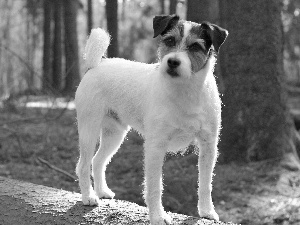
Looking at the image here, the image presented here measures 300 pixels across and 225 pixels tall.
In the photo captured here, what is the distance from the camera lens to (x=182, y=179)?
26.1 ft

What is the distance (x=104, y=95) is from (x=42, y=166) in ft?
15.5

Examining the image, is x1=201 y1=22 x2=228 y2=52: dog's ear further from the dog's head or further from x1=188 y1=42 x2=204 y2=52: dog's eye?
x1=188 y1=42 x2=204 y2=52: dog's eye

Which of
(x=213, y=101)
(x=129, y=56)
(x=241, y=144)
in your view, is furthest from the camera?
(x=129, y=56)

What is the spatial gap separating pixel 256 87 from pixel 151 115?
4527 mm

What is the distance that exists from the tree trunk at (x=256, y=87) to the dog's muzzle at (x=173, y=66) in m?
4.76

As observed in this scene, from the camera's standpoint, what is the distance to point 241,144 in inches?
337

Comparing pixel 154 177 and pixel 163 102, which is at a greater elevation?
pixel 163 102

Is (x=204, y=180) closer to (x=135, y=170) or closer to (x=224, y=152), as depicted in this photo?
(x=224, y=152)

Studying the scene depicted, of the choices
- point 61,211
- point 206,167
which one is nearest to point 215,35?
point 206,167

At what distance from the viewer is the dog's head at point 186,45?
3.96 meters

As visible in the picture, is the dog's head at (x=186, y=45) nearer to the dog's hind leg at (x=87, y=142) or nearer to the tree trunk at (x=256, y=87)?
the dog's hind leg at (x=87, y=142)

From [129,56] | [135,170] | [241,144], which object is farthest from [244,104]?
[129,56]

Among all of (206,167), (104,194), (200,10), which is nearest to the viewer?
(206,167)

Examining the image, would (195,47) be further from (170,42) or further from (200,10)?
(200,10)
